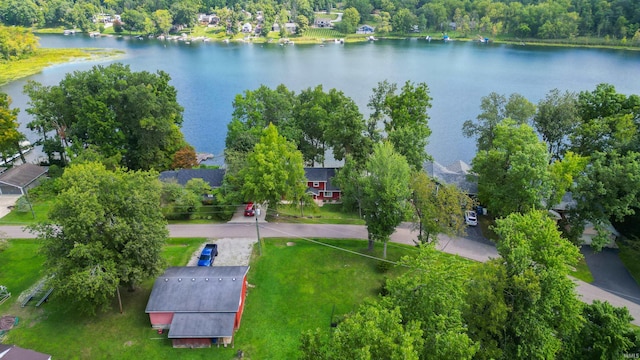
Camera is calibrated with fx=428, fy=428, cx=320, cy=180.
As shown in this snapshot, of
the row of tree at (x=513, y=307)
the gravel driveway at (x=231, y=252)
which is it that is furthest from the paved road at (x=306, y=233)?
the row of tree at (x=513, y=307)

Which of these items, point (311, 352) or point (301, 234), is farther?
point (301, 234)

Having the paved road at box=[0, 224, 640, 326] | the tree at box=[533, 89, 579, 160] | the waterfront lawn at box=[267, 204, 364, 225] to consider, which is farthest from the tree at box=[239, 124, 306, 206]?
the tree at box=[533, 89, 579, 160]

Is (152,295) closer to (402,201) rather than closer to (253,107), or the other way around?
(402,201)

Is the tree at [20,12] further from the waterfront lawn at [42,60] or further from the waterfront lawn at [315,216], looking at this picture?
the waterfront lawn at [315,216]

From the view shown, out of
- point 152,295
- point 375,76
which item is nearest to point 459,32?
point 375,76

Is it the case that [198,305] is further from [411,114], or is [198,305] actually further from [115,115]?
[411,114]

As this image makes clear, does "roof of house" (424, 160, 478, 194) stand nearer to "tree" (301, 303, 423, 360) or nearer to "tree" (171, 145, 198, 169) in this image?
"tree" (301, 303, 423, 360)

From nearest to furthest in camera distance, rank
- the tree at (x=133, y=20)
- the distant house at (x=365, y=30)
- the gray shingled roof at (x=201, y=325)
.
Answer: the gray shingled roof at (x=201, y=325)
the tree at (x=133, y=20)
the distant house at (x=365, y=30)
